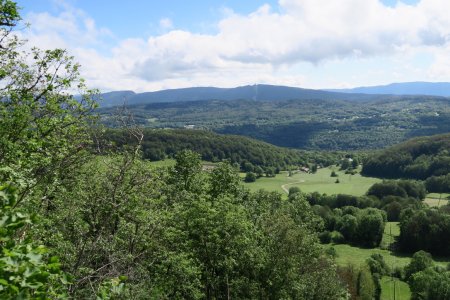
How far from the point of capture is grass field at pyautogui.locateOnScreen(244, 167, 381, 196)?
157m

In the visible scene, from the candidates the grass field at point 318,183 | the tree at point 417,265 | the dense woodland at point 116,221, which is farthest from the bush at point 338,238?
the dense woodland at point 116,221

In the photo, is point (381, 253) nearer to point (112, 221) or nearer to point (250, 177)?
point (250, 177)

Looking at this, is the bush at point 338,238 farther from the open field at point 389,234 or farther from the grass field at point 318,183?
the grass field at point 318,183

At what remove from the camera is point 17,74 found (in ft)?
→ 68.9

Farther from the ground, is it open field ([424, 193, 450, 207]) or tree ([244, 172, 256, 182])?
tree ([244, 172, 256, 182])

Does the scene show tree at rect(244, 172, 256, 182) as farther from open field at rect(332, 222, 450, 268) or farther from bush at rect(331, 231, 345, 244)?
open field at rect(332, 222, 450, 268)

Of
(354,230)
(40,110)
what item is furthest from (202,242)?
(354,230)

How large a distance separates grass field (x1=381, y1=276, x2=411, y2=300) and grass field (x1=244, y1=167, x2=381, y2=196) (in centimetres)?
6800

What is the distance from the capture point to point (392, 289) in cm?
7788

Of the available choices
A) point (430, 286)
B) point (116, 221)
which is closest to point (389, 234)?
point (430, 286)

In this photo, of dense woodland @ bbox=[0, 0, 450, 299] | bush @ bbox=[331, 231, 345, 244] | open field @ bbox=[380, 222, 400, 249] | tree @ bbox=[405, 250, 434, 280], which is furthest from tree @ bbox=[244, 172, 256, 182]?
dense woodland @ bbox=[0, 0, 450, 299]

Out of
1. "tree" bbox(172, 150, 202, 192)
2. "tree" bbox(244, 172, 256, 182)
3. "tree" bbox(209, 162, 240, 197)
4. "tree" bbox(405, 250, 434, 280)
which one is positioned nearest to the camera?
"tree" bbox(209, 162, 240, 197)

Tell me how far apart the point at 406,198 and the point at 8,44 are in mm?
140406

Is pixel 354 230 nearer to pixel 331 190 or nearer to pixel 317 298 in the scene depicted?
pixel 331 190
